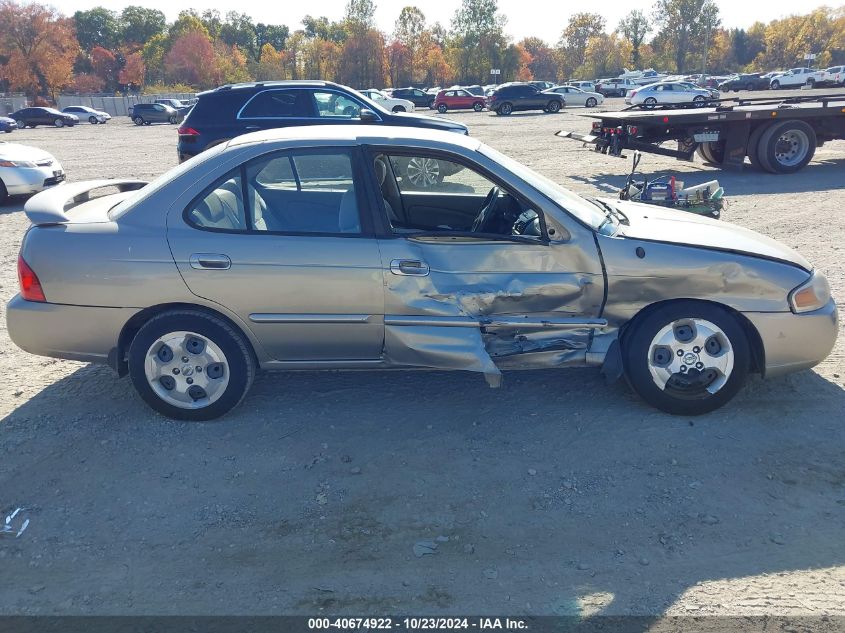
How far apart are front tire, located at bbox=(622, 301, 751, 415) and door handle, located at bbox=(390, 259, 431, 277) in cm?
128

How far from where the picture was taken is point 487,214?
4.89m

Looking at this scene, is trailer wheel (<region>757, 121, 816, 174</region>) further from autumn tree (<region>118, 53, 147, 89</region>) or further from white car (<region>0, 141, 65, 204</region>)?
autumn tree (<region>118, 53, 147, 89</region>)

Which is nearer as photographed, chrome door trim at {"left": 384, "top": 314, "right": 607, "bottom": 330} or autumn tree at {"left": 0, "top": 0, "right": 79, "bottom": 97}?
chrome door trim at {"left": 384, "top": 314, "right": 607, "bottom": 330}

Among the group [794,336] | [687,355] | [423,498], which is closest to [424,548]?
[423,498]

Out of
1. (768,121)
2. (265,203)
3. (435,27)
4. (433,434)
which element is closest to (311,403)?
(433,434)

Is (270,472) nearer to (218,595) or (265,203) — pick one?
(218,595)

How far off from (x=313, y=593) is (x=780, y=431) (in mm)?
2844

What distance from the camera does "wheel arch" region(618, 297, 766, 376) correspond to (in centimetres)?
411

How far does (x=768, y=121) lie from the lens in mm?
13227

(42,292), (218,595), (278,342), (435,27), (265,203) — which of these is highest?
(435,27)

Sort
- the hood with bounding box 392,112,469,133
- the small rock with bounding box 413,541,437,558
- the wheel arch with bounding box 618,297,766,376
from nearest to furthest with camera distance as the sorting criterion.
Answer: the small rock with bounding box 413,541,437,558
the wheel arch with bounding box 618,297,766,376
the hood with bounding box 392,112,469,133

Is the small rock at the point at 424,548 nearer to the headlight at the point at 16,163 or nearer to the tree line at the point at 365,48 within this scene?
the headlight at the point at 16,163

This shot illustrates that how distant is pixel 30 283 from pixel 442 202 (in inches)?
112

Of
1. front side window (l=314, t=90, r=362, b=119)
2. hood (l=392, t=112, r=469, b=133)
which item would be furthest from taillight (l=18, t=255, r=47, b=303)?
hood (l=392, t=112, r=469, b=133)
